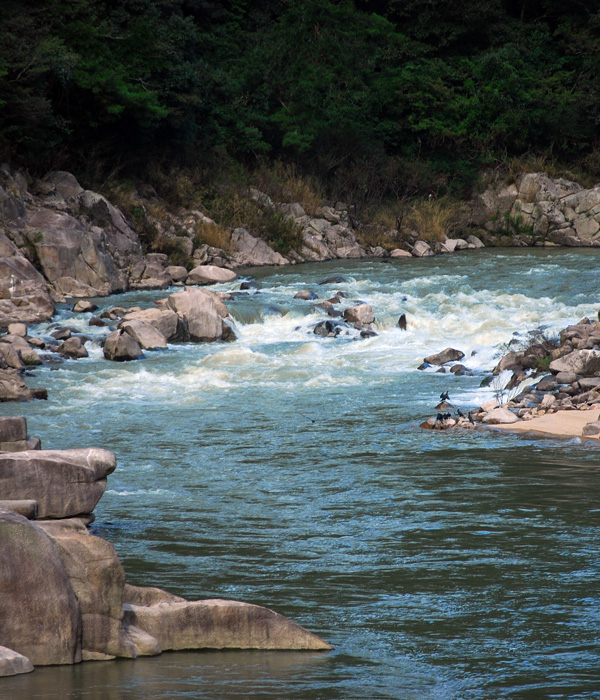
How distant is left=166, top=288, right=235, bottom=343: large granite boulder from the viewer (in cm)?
1783

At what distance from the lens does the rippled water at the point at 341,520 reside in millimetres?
4738

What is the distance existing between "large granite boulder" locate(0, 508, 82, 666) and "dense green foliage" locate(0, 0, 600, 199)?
25.9 metres

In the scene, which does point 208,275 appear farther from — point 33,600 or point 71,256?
point 33,600

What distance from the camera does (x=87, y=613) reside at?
4719 mm

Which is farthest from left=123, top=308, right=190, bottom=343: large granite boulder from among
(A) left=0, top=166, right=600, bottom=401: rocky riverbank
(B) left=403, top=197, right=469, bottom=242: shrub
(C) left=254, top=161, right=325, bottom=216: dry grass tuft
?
(B) left=403, top=197, right=469, bottom=242: shrub

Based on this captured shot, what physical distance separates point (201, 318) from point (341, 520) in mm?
10671

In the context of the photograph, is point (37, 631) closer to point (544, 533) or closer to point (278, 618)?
point (278, 618)

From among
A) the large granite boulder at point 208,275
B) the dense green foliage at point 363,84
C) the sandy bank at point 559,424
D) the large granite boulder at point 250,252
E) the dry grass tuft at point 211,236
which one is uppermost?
the dense green foliage at point 363,84

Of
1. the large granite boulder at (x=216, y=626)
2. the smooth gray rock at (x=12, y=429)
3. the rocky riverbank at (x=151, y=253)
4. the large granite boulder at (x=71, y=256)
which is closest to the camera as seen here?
the large granite boulder at (x=216, y=626)

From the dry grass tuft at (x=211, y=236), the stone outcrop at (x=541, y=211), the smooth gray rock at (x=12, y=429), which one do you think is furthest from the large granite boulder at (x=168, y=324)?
the stone outcrop at (x=541, y=211)

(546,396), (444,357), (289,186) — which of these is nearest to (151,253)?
(289,186)

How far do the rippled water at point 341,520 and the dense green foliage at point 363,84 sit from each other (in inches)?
649

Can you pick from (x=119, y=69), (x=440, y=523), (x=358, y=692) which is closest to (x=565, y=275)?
(x=119, y=69)

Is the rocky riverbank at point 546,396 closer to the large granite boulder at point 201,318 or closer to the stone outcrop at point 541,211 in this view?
the large granite boulder at point 201,318
